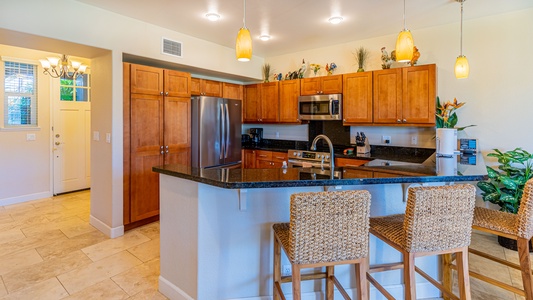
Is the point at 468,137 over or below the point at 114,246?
over

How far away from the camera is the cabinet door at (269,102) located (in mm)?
5016

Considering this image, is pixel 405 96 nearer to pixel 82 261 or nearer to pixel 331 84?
pixel 331 84

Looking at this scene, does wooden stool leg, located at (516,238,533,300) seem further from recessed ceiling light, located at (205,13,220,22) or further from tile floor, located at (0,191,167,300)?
recessed ceiling light, located at (205,13,220,22)

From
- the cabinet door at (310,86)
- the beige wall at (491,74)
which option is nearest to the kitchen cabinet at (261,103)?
the cabinet door at (310,86)

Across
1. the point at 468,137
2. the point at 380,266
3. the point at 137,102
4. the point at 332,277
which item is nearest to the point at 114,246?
the point at 137,102

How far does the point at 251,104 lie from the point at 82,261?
11.7ft

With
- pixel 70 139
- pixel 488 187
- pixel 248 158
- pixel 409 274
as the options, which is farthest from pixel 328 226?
pixel 70 139

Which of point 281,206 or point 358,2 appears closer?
point 281,206

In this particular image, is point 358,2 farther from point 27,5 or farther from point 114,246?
point 114,246

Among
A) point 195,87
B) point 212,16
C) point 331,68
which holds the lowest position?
point 195,87

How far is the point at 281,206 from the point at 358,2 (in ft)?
7.55

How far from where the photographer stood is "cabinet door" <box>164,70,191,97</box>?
150 inches

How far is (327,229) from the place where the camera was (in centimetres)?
→ 150

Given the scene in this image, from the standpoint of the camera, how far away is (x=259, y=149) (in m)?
4.96
